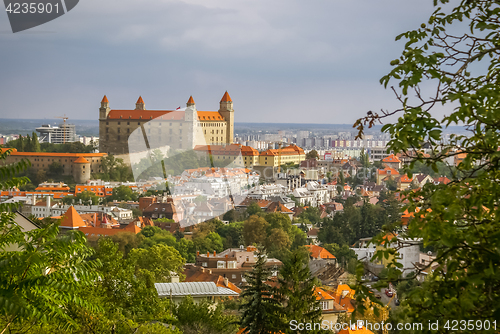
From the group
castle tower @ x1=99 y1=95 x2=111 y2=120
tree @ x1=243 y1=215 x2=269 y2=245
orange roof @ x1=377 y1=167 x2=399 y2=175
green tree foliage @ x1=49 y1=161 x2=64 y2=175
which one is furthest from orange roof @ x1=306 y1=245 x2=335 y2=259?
castle tower @ x1=99 y1=95 x2=111 y2=120

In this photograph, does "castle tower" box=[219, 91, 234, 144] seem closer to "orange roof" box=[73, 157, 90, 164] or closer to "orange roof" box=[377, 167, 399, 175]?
"orange roof" box=[73, 157, 90, 164]

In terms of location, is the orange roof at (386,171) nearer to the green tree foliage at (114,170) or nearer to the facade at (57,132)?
the green tree foliage at (114,170)

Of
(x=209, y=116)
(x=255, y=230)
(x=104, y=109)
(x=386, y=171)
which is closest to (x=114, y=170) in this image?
(x=104, y=109)

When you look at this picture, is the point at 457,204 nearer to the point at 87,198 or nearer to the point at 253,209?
the point at 253,209

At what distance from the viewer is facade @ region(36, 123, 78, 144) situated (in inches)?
2603

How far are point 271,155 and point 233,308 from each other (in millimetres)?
35142

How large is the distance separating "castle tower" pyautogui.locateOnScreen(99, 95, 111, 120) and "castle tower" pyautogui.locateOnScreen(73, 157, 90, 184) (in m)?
7.86

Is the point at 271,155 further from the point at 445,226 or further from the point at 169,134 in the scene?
the point at 445,226

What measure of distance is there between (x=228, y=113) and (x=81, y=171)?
46.6ft

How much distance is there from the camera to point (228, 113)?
45906 mm

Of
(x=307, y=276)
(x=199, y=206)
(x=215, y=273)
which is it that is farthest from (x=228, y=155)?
(x=307, y=276)

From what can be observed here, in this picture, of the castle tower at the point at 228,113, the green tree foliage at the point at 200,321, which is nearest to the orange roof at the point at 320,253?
the green tree foliage at the point at 200,321

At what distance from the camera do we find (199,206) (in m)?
25.6

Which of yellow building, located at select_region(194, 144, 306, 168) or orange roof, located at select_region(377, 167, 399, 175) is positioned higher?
yellow building, located at select_region(194, 144, 306, 168)
